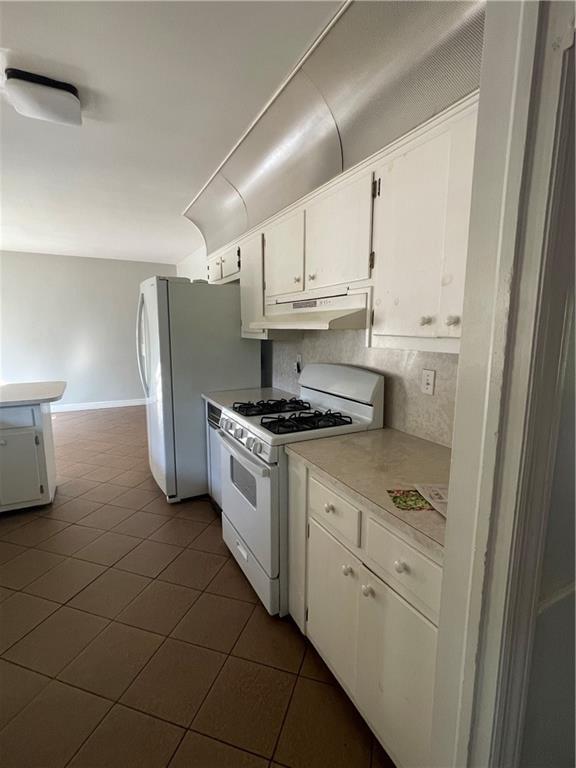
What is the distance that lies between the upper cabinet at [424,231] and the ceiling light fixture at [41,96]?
1.51 metres

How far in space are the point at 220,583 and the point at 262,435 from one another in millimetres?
987

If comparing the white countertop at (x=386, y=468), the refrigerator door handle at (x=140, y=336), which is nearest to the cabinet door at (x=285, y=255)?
the white countertop at (x=386, y=468)

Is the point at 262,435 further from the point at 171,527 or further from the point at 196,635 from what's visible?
the point at 171,527

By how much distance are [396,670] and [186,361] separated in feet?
7.72

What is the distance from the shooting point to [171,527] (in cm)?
261

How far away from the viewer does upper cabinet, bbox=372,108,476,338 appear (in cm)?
114

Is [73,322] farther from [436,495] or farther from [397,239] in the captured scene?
[436,495]

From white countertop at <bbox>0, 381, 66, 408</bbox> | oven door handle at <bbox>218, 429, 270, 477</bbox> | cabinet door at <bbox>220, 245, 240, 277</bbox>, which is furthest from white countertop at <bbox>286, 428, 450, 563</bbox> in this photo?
white countertop at <bbox>0, 381, 66, 408</bbox>

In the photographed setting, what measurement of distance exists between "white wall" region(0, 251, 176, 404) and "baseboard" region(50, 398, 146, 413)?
0.20 feet

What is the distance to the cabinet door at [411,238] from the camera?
3.99ft

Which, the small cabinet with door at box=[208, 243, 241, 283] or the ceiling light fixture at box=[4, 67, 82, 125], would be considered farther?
the small cabinet with door at box=[208, 243, 241, 283]

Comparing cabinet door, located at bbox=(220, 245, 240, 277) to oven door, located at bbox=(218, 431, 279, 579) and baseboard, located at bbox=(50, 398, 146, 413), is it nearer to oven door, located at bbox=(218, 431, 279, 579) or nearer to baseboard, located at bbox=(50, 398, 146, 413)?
oven door, located at bbox=(218, 431, 279, 579)

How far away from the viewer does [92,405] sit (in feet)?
19.8

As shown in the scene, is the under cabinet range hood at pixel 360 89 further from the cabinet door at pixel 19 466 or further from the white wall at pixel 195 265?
the white wall at pixel 195 265
